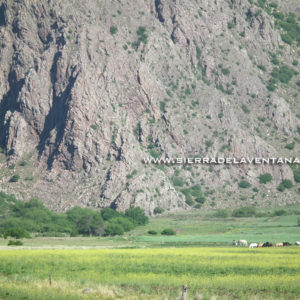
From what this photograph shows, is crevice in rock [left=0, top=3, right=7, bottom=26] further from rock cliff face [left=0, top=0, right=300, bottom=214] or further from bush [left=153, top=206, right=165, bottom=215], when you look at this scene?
bush [left=153, top=206, right=165, bottom=215]

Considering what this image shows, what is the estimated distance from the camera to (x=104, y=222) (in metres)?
131

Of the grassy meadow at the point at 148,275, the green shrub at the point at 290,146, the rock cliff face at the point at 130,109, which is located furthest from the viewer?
the green shrub at the point at 290,146

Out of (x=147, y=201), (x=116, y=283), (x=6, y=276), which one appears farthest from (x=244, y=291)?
(x=147, y=201)

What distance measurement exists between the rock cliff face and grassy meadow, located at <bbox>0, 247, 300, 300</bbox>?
259 ft

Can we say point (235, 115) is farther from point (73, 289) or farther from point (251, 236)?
point (73, 289)

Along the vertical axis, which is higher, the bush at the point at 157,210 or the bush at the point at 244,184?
the bush at the point at 244,184

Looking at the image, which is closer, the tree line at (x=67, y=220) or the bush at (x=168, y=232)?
the bush at (x=168, y=232)

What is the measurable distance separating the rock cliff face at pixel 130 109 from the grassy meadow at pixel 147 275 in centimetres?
7880

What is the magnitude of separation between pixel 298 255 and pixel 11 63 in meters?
116

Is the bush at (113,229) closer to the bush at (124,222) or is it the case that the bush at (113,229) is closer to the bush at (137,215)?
the bush at (124,222)

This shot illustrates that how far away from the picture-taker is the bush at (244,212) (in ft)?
488

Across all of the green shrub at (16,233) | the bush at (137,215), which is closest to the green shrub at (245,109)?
the bush at (137,215)

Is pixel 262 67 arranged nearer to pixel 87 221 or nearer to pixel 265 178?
pixel 265 178

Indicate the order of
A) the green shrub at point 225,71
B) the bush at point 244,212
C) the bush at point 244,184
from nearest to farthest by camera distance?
the bush at point 244,212
the bush at point 244,184
the green shrub at point 225,71
